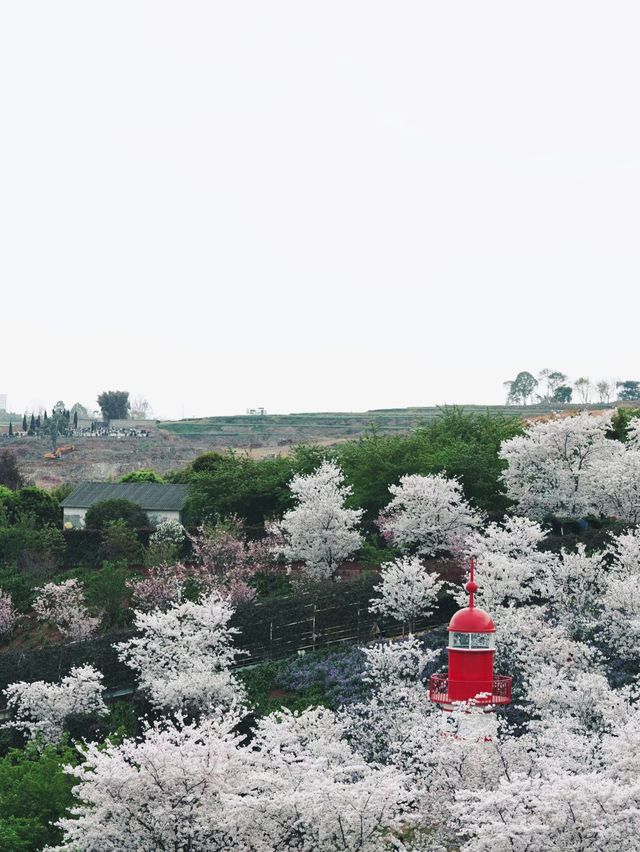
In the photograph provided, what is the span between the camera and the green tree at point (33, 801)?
27578 mm

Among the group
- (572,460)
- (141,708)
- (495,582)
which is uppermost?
(572,460)

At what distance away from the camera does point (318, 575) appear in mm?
53219

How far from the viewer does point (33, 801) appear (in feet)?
95.4

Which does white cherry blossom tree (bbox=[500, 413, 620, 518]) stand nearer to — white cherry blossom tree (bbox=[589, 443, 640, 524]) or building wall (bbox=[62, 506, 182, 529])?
white cherry blossom tree (bbox=[589, 443, 640, 524])

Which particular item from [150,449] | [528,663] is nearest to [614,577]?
[528,663]

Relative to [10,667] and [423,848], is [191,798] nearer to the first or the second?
[423,848]

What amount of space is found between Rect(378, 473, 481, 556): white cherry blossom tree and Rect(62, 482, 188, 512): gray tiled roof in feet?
68.5

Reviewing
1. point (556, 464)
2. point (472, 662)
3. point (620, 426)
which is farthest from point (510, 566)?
point (620, 426)

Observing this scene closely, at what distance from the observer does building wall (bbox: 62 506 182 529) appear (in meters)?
70.7

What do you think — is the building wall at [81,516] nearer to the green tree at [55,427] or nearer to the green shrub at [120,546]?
the green shrub at [120,546]

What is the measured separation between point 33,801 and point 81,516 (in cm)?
4645

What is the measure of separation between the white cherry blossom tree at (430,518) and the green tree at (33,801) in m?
22.9

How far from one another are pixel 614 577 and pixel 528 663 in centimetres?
638

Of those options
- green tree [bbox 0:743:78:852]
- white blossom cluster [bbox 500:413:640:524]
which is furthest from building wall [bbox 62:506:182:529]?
green tree [bbox 0:743:78:852]
